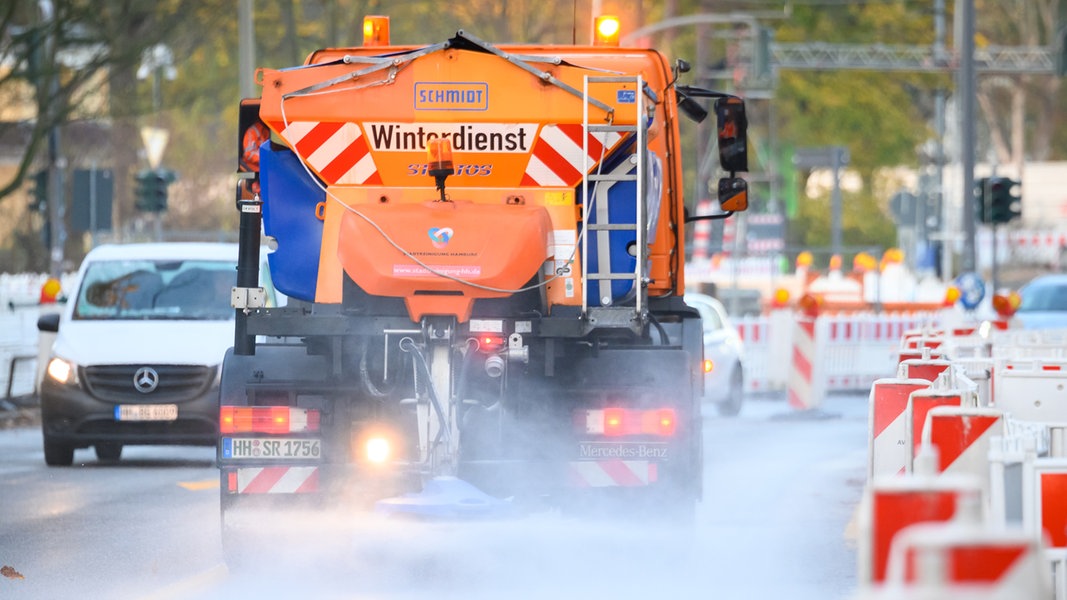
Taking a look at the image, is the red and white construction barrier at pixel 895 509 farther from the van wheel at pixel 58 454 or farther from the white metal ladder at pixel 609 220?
the van wheel at pixel 58 454

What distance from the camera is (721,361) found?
2342 cm

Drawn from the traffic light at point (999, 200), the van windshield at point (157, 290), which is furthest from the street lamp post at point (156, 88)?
the van windshield at point (157, 290)

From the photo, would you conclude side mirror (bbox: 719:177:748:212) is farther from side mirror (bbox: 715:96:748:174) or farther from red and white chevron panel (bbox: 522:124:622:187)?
red and white chevron panel (bbox: 522:124:622:187)

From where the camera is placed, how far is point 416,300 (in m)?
9.92

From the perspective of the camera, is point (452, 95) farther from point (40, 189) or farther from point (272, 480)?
point (40, 189)

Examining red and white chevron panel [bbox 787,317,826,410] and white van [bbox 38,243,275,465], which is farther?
red and white chevron panel [bbox 787,317,826,410]

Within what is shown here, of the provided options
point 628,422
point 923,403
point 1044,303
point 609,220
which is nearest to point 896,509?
point 923,403

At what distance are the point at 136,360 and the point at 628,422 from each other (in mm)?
6835

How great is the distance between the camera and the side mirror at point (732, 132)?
11.4 m

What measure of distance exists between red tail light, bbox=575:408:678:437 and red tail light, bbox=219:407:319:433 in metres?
1.31

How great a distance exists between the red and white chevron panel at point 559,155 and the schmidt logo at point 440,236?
0.52 metres

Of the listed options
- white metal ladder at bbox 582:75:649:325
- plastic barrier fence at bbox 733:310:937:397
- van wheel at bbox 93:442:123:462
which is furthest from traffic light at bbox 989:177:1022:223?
white metal ladder at bbox 582:75:649:325

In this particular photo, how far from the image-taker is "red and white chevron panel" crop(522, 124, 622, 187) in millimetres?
10031

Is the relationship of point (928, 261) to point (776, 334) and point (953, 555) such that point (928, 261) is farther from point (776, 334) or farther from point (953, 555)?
point (953, 555)
